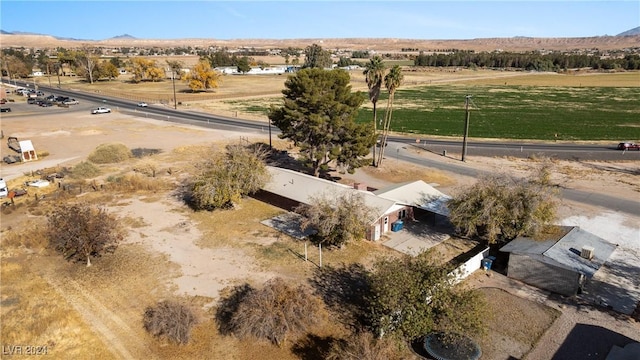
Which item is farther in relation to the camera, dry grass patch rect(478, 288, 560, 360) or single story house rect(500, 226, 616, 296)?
single story house rect(500, 226, 616, 296)

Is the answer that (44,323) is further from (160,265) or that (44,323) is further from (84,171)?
(84,171)

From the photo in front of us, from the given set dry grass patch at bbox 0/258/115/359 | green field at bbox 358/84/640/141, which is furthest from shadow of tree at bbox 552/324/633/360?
green field at bbox 358/84/640/141

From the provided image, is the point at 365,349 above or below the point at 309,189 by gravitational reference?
below

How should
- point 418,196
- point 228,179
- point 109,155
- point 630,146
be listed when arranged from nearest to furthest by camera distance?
point 418,196 → point 228,179 → point 109,155 → point 630,146

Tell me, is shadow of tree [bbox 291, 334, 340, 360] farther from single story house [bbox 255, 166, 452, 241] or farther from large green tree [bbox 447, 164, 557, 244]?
large green tree [bbox 447, 164, 557, 244]

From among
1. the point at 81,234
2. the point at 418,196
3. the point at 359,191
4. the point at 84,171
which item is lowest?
the point at 84,171

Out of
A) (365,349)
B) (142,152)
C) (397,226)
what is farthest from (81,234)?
(142,152)

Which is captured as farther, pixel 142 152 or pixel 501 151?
pixel 142 152

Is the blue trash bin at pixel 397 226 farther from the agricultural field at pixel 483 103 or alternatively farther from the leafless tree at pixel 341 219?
the agricultural field at pixel 483 103
